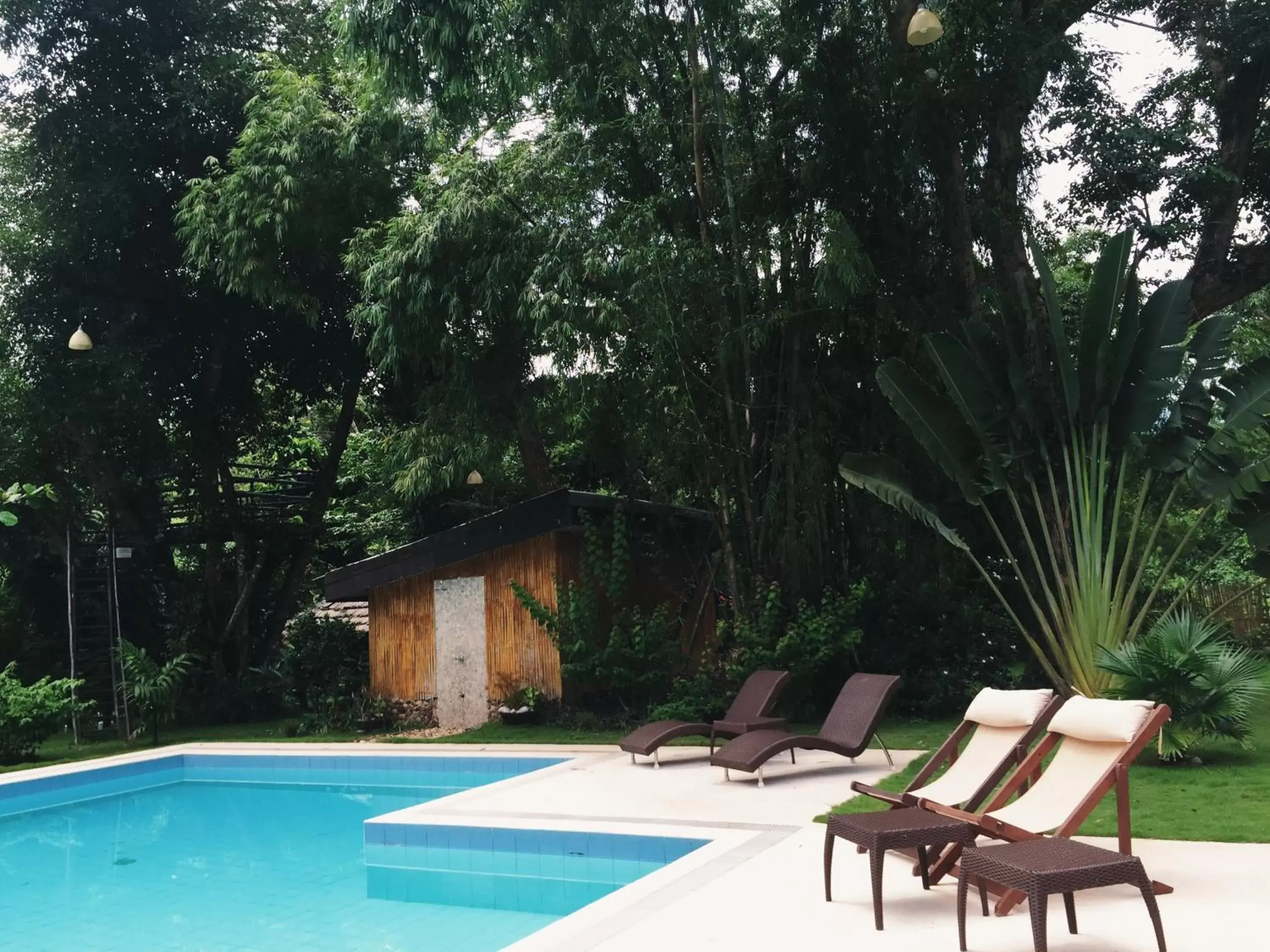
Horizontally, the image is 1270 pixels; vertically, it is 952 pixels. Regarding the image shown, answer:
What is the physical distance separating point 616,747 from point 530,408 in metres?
4.40

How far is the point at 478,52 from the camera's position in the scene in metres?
9.79

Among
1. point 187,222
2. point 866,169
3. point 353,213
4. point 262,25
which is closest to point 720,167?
point 866,169

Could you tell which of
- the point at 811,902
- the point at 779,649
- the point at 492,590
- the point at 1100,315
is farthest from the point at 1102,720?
the point at 492,590

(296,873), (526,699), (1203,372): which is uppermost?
(1203,372)

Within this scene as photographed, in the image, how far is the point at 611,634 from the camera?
483 inches

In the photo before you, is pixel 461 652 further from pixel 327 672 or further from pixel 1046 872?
pixel 1046 872

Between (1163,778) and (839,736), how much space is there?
225cm

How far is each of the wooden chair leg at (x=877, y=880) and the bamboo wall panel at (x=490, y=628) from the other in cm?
845

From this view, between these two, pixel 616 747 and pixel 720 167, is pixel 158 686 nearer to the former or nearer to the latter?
pixel 616 747

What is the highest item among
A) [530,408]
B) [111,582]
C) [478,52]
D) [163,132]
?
[163,132]

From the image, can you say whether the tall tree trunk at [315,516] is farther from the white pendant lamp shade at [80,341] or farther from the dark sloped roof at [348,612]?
the white pendant lamp shade at [80,341]

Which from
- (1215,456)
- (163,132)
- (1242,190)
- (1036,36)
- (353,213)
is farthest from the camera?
→ (163,132)

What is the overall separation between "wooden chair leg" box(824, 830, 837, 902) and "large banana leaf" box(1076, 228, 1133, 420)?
595 centimetres

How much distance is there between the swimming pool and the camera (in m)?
6.08
